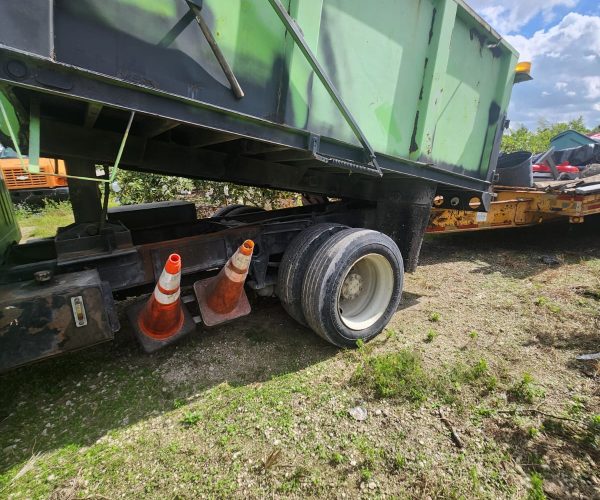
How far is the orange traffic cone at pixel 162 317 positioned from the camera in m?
2.46

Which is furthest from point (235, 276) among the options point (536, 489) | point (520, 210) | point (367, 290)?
point (520, 210)

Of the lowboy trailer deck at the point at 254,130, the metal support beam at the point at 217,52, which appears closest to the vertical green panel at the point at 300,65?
the lowboy trailer deck at the point at 254,130

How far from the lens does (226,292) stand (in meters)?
2.82

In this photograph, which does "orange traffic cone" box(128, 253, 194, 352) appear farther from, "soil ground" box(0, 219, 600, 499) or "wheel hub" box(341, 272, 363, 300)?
"wheel hub" box(341, 272, 363, 300)

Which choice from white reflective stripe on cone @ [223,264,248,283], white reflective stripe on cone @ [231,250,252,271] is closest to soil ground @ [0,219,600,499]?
white reflective stripe on cone @ [223,264,248,283]

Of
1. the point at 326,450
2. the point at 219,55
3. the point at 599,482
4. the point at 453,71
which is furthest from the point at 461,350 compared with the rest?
the point at 219,55

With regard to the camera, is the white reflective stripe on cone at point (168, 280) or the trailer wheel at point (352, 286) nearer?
the white reflective stripe on cone at point (168, 280)

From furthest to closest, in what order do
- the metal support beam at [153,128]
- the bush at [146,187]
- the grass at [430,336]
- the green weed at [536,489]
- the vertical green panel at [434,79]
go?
the bush at [146,187] → the grass at [430,336] → the vertical green panel at [434,79] → the metal support beam at [153,128] → the green weed at [536,489]

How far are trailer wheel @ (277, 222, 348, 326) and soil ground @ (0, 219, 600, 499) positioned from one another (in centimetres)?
39

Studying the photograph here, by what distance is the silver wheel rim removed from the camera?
3197 mm

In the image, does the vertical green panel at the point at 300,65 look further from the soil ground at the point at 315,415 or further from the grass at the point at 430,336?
the grass at the point at 430,336

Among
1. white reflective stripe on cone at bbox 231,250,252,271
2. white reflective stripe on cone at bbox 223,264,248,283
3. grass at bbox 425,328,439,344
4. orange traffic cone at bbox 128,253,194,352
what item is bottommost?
grass at bbox 425,328,439,344

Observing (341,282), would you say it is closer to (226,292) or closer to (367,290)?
(367,290)

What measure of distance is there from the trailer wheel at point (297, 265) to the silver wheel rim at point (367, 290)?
41 cm
